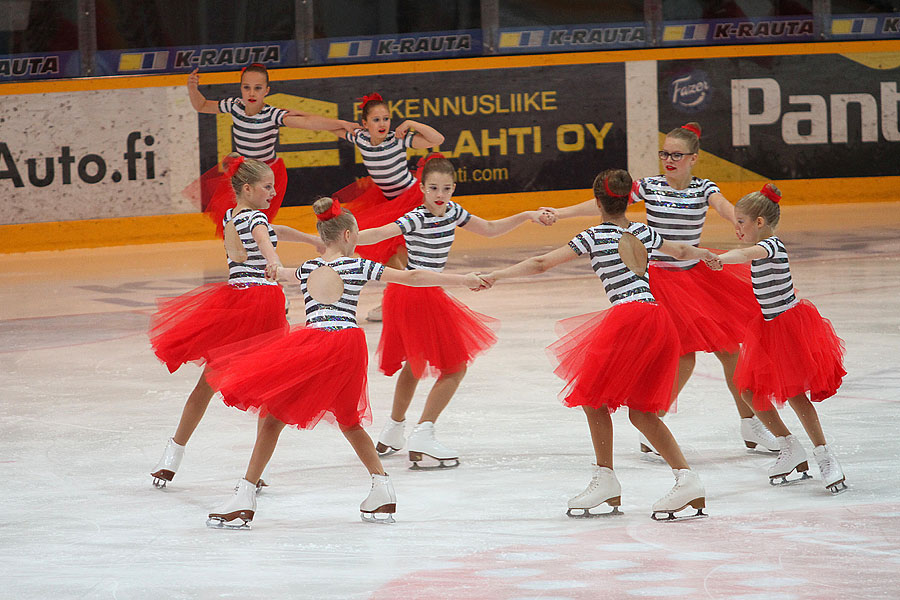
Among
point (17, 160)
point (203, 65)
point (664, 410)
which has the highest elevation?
point (203, 65)

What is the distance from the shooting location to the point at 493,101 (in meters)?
14.1

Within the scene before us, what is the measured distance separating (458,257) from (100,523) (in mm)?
7366

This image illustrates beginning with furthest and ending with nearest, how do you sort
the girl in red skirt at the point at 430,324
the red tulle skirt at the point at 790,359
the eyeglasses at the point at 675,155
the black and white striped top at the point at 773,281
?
the eyeglasses at the point at 675,155 < the girl in red skirt at the point at 430,324 < the black and white striped top at the point at 773,281 < the red tulle skirt at the point at 790,359

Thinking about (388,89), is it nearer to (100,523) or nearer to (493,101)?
(493,101)

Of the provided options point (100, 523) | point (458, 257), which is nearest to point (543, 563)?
point (100, 523)

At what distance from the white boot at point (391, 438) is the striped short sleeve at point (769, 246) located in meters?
1.80

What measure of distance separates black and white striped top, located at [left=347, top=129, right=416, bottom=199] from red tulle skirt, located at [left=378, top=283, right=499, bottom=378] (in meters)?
2.75

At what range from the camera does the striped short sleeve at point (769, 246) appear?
508 cm

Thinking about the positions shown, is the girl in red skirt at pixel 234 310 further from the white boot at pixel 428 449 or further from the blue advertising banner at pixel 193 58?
the blue advertising banner at pixel 193 58

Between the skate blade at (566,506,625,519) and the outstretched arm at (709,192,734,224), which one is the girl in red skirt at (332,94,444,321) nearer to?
the outstretched arm at (709,192,734,224)

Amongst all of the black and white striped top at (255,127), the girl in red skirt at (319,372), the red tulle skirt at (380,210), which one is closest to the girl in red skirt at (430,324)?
the girl in red skirt at (319,372)

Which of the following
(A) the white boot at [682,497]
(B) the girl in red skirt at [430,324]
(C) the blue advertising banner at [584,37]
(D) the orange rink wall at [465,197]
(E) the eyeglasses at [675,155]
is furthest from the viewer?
(C) the blue advertising banner at [584,37]

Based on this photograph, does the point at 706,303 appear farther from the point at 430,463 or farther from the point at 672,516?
the point at 430,463

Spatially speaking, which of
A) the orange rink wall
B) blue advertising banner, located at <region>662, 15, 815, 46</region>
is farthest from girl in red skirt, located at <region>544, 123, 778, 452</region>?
blue advertising banner, located at <region>662, 15, 815, 46</region>
